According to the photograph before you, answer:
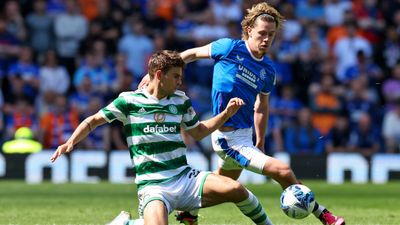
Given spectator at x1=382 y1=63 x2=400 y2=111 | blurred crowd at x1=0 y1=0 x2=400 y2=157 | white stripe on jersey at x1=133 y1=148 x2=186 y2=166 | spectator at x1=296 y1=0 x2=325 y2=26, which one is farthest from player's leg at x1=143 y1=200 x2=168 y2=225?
spectator at x1=296 y1=0 x2=325 y2=26

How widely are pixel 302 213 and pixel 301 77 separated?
39.4 feet

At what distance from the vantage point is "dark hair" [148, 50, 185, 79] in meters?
8.77

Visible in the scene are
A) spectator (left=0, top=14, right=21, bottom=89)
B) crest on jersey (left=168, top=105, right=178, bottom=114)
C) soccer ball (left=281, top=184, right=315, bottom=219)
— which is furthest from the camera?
spectator (left=0, top=14, right=21, bottom=89)

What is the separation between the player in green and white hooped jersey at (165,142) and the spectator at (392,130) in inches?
455

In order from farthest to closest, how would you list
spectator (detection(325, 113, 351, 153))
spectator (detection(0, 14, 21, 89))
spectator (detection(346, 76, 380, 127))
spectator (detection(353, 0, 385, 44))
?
spectator (detection(353, 0, 385, 44)) → spectator (detection(346, 76, 380, 127)) → spectator (detection(0, 14, 21, 89)) → spectator (detection(325, 113, 351, 153))

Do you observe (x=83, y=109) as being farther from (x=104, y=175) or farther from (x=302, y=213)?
(x=302, y=213)

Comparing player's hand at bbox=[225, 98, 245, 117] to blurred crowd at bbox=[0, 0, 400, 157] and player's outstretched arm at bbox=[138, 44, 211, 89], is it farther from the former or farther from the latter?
blurred crowd at bbox=[0, 0, 400, 157]

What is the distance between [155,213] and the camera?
8.48m

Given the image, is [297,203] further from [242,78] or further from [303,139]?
[303,139]

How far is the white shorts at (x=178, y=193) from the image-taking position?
868 cm

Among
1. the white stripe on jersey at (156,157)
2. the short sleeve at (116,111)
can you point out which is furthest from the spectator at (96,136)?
the white stripe on jersey at (156,157)

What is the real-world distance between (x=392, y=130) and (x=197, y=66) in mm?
4198

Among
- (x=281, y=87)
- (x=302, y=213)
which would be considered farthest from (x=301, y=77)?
(x=302, y=213)

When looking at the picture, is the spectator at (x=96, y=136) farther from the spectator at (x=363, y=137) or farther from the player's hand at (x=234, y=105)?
the player's hand at (x=234, y=105)
